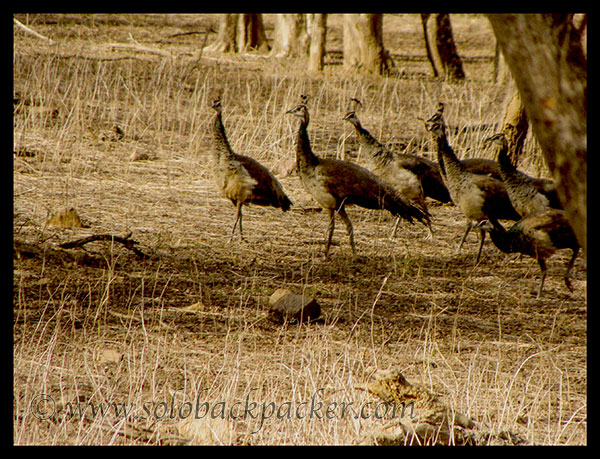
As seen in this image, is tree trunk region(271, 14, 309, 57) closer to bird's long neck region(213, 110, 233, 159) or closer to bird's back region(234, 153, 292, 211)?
bird's long neck region(213, 110, 233, 159)

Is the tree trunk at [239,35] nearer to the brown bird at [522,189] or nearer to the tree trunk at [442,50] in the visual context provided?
the tree trunk at [442,50]

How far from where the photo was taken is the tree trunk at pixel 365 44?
15.9 metres

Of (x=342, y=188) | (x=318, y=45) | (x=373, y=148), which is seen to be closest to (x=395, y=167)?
(x=373, y=148)

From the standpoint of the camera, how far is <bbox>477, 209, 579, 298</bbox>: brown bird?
6.00 metres

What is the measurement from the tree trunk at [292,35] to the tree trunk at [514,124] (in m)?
10.0

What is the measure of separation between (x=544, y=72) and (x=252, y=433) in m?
2.16

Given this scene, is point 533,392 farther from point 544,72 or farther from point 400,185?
point 400,185

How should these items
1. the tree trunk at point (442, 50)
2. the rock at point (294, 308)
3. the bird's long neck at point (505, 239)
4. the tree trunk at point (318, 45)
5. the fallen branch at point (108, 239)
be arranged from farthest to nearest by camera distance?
the tree trunk at point (442, 50)
the tree trunk at point (318, 45)
the bird's long neck at point (505, 239)
the fallen branch at point (108, 239)
the rock at point (294, 308)

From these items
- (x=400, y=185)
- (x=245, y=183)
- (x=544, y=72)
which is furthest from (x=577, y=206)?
(x=400, y=185)

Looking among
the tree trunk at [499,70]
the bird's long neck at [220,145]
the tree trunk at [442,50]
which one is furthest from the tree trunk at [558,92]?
the tree trunk at [442,50]

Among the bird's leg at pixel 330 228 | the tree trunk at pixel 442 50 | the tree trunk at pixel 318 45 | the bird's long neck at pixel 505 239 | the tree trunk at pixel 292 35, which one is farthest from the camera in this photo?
the tree trunk at pixel 292 35

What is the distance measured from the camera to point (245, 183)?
692 centimetres

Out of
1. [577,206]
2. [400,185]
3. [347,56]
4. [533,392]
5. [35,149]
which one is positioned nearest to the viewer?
[577,206]
